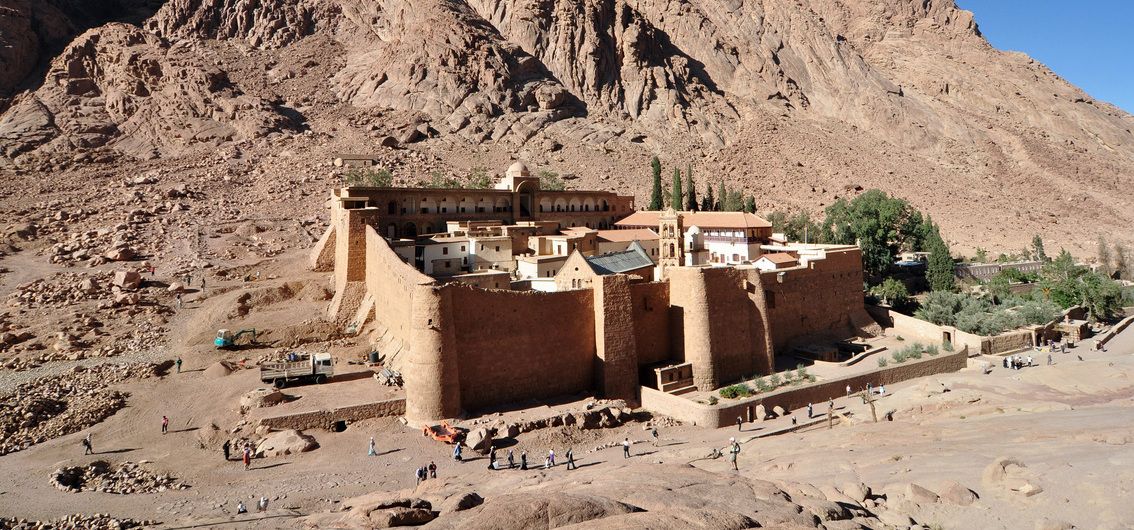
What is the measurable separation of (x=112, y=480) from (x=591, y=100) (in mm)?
66303

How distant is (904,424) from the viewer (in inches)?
679

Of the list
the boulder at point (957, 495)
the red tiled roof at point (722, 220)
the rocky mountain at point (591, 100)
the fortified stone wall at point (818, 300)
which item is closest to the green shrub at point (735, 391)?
the fortified stone wall at point (818, 300)

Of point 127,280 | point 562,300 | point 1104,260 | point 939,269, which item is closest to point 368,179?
point 127,280

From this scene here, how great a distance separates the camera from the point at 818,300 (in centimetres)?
2898

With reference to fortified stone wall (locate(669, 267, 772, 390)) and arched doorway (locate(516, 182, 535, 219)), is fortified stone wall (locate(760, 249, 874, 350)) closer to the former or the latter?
fortified stone wall (locate(669, 267, 772, 390))

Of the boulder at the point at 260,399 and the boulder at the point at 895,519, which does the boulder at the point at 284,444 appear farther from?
the boulder at the point at 895,519

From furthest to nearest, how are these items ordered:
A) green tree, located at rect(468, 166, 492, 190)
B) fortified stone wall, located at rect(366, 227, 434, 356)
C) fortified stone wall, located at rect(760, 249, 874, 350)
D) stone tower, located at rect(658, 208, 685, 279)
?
green tree, located at rect(468, 166, 492, 190)
stone tower, located at rect(658, 208, 685, 279)
fortified stone wall, located at rect(760, 249, 874, 350)
fortified stone wall, located at rect(366, 227, 434, 356)

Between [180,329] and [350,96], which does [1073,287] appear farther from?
[350,96]

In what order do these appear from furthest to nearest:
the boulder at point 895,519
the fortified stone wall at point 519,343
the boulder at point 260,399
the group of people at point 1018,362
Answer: the group of people at point 1018,362
the fortified stone wall at point 519,343
the boulder at point 260,399
the boulder at point 895,519

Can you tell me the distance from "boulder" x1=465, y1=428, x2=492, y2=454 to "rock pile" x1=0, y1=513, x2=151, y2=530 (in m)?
7.05

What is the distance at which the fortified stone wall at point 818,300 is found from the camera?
27297 millimetres

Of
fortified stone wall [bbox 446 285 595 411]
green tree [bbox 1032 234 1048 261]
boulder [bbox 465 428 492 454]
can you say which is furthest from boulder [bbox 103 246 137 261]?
green tree [bbox 1032 234 1048 261]

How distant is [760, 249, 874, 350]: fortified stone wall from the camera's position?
27297 mm

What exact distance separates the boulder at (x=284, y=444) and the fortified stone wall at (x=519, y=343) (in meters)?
4.38
